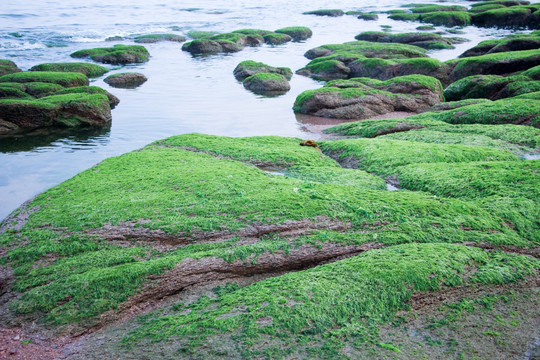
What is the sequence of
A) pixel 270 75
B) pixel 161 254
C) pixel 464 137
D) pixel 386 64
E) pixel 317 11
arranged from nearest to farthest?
pixel 161 254, pixel 464 137, pixel 270 75, pixel 386 64, pixel 317 11

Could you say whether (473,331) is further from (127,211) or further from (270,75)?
(270,75)

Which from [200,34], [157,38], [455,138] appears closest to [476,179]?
[455,138]

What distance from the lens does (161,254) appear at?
7.34 m

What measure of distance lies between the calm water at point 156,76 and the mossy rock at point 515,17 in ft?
7.66

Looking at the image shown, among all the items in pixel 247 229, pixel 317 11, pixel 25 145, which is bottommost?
pixel 25 145

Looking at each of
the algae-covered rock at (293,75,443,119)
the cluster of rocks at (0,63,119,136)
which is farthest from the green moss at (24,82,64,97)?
the algae-covered rock at (293,75,443,119)

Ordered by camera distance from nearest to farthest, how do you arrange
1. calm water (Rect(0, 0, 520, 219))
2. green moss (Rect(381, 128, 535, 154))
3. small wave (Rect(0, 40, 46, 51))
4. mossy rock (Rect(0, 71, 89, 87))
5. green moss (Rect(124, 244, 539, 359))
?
green moss (Rect(124, 244, 539, 359)), green moss (Rect(381, 128, 535, 154)), calm water (Rect(0, 0, 520, 219)), mossy rock (Rect(0, 71, 89, 87)), small wave (Rect(0, 40, 46, 51))

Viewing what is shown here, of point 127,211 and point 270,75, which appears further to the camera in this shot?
point 270,75

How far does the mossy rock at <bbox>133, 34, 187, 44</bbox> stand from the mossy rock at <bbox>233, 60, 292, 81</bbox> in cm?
1538

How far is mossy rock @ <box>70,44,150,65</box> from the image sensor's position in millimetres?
30656

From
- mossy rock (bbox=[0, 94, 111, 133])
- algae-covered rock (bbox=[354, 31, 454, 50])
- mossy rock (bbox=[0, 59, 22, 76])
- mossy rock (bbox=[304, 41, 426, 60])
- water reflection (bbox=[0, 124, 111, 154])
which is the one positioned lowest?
water reflection (bbox=[0, 124, 111, 154])

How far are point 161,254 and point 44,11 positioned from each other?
59759mm

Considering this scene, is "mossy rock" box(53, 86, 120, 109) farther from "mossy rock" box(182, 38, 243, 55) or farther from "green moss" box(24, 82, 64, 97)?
"mossy rock" box(182, 38, 243, 55)

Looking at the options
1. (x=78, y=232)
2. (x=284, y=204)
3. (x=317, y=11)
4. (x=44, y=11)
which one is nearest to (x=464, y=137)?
(x=284, y=204)
